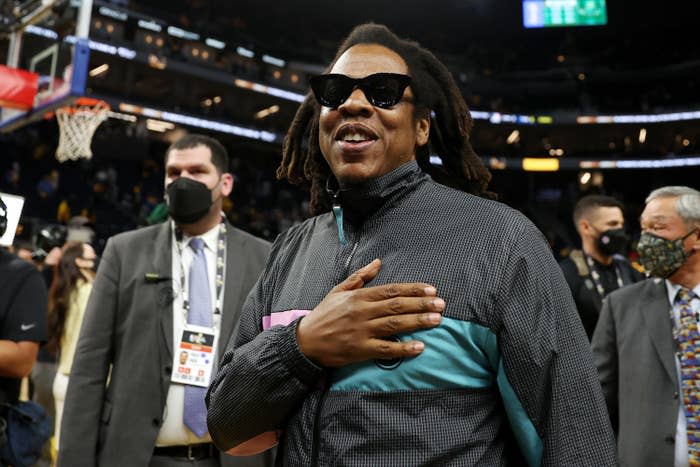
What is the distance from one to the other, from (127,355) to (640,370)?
2.18m

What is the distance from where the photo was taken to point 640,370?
9.95 ft

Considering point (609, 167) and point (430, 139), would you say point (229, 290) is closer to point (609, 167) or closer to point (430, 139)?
point (430, 139)

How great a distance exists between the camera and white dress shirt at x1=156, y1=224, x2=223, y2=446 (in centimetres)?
256

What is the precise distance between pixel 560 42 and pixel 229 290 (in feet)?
94.5

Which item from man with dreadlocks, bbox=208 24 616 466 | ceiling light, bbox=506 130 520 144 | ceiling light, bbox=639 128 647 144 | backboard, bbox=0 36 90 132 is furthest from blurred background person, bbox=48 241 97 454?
ceiling light, bbox=639 128 647 144

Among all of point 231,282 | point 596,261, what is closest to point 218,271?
point 231,282

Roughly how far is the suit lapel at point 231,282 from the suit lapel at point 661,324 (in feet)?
5.99

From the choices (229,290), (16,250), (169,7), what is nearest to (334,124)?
(229,290)

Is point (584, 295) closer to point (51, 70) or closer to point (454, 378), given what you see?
point (454, 378)

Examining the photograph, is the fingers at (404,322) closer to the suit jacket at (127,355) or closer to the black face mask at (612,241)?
the suit jacket at (127,355)

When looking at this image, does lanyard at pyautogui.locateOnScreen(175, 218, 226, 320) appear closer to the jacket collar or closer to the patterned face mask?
the jacket collar

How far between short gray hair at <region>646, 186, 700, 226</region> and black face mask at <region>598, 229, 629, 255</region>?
1.63 metres

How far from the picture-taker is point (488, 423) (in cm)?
132

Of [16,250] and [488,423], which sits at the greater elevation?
[16,250]
